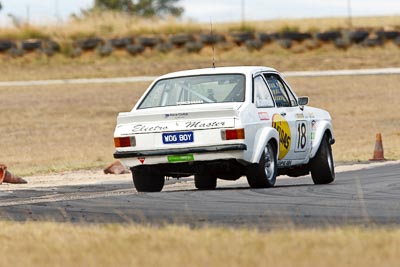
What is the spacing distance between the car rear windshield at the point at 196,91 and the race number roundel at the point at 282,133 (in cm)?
59

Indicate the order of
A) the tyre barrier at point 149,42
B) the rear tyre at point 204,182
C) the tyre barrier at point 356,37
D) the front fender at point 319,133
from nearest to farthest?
the rear tyre at point 204,182
the front fender at point 319,133
the tyre barrier at point 356,37
the tyre barrier at point 149,42

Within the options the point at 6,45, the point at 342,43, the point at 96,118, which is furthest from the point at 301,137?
the point at 6,45

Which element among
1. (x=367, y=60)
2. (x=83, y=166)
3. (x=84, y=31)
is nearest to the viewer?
(x=83, y=166)

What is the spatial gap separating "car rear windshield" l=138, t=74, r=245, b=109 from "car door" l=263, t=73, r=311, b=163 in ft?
1.91

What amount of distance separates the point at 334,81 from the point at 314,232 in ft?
131

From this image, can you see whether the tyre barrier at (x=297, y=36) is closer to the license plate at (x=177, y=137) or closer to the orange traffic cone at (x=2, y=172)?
→ the orange traffic cone at (x=2, y=172)

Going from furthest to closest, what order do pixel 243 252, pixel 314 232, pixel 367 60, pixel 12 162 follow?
pixel 367 60 < pixel 12 162 < pixel 314 232 < pixel 243 252

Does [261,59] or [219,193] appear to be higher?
[219,193]

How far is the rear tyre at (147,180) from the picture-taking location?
52.9 feet

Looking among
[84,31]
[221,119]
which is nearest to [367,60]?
[84,31]

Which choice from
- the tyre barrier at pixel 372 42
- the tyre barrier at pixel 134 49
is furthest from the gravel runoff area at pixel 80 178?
the tyre barrier at pixel 134 49

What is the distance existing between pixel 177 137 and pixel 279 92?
225 cm

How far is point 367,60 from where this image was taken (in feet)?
180

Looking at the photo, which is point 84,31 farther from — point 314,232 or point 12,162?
point 314,232
